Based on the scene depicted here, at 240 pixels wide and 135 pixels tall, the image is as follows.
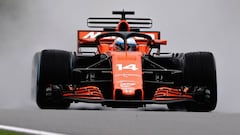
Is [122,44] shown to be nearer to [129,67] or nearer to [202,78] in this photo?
[129,67]

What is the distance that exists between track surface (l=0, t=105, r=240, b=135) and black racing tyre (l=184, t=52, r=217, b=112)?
2.14 meters

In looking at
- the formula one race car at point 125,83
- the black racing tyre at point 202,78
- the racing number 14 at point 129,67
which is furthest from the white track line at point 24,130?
the black racing tyre at point 202,78

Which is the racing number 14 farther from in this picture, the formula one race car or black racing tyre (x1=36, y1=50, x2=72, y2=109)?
black racing tyre (x1=36, y1=50, x2=72, y2=109)

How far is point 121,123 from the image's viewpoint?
9531mm

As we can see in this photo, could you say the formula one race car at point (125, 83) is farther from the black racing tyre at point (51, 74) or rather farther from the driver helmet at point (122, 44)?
the driver helmet at point (122, 44)

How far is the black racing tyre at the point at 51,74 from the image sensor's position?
13.4 metres

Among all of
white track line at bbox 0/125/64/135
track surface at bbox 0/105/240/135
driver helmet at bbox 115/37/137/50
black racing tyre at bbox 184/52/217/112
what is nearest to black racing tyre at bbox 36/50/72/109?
black racing tyre at bbox 184/52/217/112

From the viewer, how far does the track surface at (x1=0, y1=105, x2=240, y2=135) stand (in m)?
8.55

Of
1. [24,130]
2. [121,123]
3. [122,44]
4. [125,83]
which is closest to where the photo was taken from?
[24,130]

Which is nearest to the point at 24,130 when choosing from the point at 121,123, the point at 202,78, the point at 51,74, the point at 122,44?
the point at 121,123

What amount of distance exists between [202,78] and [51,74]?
2248 mm

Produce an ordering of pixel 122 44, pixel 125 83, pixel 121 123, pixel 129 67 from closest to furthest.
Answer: pixel 121 123, pixel 125 83, pixel 129 67, pixel 122 44

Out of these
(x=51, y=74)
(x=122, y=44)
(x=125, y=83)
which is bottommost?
(x=125, y=83)

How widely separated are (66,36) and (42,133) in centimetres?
1860
